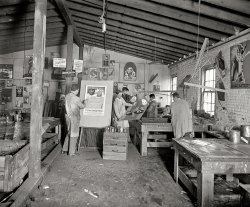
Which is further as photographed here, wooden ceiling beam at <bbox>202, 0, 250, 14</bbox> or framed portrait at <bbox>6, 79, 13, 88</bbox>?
framed portrait at <bbox>6, 79, 13, 88</bbox>

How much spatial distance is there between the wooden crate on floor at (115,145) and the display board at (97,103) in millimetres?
739

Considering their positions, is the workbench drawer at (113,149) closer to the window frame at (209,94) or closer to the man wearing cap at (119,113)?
the man wearing cap at (119,113)

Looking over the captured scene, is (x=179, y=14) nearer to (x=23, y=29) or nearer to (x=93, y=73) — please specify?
(x=23, y=29)

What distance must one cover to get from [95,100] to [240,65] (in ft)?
13.8

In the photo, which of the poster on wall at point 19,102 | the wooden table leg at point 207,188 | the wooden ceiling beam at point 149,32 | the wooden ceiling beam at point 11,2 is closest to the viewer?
the wooden table leg at point 207,188

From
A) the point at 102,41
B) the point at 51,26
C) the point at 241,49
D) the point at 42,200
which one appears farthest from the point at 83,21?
the point at 42,200

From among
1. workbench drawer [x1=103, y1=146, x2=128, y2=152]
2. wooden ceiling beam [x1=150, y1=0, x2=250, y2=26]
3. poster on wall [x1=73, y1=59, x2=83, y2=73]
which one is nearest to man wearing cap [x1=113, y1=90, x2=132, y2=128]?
workbench drawer [x1=103, y1=146, x2=128, y2=152]

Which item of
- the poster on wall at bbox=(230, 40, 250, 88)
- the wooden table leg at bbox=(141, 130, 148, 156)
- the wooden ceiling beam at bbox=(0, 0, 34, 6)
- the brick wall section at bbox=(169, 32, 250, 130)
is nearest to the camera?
the poster on wall at bbox=(230, 40, 250, 88)

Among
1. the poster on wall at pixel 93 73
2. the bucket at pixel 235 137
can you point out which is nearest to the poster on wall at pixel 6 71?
the poster on wall at pixel 93 73

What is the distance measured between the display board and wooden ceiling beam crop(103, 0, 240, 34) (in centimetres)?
243

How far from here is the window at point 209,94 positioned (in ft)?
24.4

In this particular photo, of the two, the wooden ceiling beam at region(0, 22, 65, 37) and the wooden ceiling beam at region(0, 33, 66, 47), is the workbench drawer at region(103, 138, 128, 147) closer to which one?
the wooden ceiling beam at region(0, 22, 65, 37)

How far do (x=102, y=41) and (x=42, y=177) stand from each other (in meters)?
8.63

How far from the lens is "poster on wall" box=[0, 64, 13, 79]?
12.3 m
